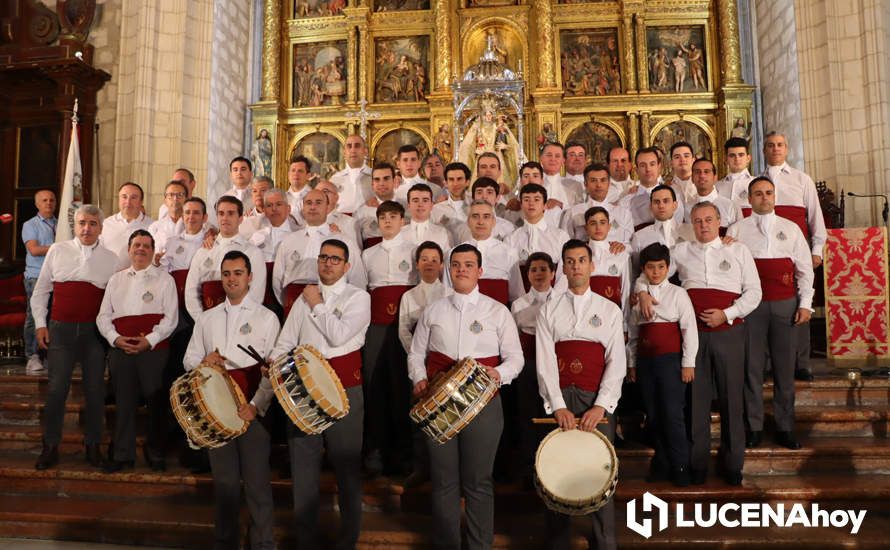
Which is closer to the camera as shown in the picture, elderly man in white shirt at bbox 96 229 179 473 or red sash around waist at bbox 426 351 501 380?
red sash around waist at bbox 426 351 501 380

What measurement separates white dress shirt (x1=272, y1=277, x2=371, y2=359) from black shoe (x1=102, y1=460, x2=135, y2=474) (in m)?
1.75

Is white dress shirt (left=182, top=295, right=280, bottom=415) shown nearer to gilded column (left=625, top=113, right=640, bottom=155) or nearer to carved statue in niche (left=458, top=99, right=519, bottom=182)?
carved statue in niche (left=458, top=99, right=519, bottom=182)

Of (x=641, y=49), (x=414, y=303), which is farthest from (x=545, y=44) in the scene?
(x=414, y=303)

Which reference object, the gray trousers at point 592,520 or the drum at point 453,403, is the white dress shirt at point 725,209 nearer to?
the gray trousers at point 592,520

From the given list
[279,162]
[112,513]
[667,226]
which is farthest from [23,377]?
[279,162]

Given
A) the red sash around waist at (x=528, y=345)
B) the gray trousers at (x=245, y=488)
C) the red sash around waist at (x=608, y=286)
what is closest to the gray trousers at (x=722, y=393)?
the red sash around waist at (x=608, y=286)

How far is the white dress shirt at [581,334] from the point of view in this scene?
139 inches

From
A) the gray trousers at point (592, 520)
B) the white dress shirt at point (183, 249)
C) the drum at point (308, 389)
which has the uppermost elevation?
the white dress shirt at point (183, 249)

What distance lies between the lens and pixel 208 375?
356 centimetres

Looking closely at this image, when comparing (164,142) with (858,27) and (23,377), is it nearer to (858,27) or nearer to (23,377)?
(23,377)

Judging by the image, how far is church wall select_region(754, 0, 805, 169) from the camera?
9766 millimetres

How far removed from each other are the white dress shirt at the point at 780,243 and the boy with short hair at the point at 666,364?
2.83ft

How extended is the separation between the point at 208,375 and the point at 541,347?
70.3 inches

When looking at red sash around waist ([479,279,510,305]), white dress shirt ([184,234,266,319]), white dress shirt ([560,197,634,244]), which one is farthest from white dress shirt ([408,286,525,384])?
white dress shirt ([560,197,634,244])
